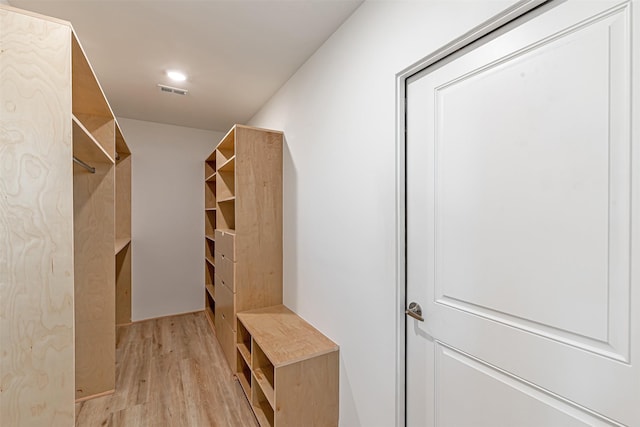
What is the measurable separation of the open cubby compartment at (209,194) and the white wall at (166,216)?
0.05m

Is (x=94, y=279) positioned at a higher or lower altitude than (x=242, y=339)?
higher

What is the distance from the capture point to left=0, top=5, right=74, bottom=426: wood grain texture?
1046 millimetres

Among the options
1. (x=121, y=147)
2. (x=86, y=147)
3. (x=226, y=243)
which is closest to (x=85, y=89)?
(x=86, y=147)

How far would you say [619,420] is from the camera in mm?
771

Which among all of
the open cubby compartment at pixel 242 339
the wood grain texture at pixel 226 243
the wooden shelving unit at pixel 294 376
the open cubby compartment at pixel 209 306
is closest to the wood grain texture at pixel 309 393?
the wooden shelving unit at pixel 294 376

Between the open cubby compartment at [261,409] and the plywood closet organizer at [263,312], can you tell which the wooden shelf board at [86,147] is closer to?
the plywood closet organizer at [263,312]

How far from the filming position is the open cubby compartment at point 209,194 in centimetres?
408

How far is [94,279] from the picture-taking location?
7.31ft

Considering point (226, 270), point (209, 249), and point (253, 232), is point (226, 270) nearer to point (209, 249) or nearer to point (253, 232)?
point (253, 232)

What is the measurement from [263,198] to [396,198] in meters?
1.44

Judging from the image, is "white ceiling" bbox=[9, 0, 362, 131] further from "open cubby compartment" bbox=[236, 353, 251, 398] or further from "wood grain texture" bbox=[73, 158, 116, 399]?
"open cubby compartment" bbox=[236, 353, 251, 398]

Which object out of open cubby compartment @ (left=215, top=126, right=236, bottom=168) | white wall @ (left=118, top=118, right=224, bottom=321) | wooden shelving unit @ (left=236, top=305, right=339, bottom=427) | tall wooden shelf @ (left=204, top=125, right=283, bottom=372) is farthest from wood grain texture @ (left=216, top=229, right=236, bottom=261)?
white wall @ (left=118, top=118, right=224, bottom=321)

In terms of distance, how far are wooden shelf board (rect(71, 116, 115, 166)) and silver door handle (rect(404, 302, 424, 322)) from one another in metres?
1.70

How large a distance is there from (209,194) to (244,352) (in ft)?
7.85
